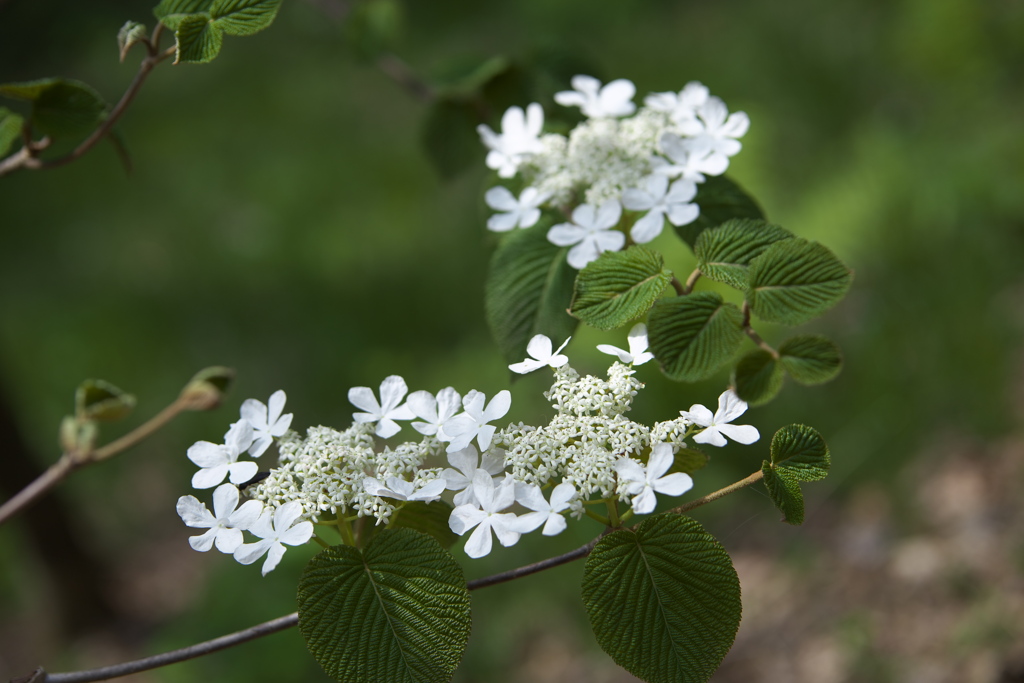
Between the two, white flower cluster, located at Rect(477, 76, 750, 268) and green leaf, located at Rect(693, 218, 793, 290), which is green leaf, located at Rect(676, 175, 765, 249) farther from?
green leaf, located at Rect(693, 218, 793, 290)

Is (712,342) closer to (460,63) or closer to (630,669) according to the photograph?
(630,669)

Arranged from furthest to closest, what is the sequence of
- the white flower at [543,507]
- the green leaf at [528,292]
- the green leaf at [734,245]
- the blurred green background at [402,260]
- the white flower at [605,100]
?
the blurred green background at [402,260]
the white flower at [605,100]
the green leaf at [528,292]
the green leaf at [734,245]
the white flower at [543,507]

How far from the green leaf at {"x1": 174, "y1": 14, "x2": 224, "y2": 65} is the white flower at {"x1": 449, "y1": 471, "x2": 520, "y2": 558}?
0.40 m

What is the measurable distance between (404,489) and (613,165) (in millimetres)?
377

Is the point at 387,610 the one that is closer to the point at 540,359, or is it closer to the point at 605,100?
the point at 540,359

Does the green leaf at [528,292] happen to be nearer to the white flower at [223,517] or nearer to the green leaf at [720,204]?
the green leaf at [720,204]

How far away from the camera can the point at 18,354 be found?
3492mm

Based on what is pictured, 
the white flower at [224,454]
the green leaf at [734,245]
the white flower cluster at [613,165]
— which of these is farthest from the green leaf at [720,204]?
the white flower at [224,454]

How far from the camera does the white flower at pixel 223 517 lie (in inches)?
21.1

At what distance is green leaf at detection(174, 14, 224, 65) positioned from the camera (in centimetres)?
62

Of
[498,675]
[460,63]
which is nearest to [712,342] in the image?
[460,63]

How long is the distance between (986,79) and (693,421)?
3363mm

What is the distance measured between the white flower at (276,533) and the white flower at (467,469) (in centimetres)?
10

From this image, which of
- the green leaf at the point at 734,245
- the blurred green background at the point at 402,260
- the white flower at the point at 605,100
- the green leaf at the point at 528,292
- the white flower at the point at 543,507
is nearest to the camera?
the white flower at the point at 543,507
